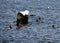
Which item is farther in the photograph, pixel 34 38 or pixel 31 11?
pixel 31 11

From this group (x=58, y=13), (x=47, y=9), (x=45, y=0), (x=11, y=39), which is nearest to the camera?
(x=11, y=39)

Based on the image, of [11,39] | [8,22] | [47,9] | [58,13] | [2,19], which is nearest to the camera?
[11,39]

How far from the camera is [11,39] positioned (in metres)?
13.3

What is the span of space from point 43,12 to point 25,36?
5969mm

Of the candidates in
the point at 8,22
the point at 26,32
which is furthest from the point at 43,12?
the point at 26,32

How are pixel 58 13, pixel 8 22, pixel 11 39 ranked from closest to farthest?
pixel 11 39
pixel 8 22
pixel 58 13

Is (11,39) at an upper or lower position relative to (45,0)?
lower

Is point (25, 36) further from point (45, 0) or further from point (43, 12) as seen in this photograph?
point (45, 0)

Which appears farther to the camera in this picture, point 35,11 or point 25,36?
point 35,11

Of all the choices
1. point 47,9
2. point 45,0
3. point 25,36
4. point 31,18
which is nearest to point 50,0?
point 45,0

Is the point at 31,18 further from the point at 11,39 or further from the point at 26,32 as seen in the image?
the point at 11,39

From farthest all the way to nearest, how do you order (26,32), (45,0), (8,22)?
(45,0) → (8,22) → (26,32)

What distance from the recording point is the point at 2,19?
56.1 ft

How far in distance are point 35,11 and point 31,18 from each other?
2.57m
